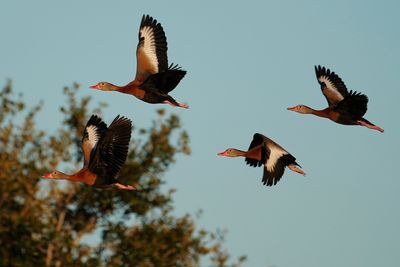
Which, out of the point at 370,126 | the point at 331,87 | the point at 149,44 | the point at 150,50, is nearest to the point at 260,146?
the point at 370,126

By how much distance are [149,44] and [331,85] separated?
148 inches

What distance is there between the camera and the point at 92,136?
18.8 meters

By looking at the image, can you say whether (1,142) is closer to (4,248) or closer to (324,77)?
(4,248)

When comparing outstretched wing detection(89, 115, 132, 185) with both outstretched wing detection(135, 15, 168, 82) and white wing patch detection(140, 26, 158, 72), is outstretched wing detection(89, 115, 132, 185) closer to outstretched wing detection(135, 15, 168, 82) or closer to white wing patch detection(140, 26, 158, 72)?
outstretched wing detection(135, 15, 168, 82)

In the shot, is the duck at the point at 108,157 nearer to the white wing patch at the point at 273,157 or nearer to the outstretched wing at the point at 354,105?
the white wing patch at the point at 273,157

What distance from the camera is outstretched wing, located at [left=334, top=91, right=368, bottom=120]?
1947 centimetres

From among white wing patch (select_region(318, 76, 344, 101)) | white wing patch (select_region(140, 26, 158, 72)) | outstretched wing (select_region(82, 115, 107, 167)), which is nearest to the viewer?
outstretched wing (select_region(82, 115, 107, 167))

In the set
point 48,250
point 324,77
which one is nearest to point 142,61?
point 324,77

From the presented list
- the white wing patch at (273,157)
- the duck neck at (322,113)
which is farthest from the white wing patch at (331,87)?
the white wing patch at (273,157)

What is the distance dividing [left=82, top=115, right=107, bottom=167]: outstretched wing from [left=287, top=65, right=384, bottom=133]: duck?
14.0 ft

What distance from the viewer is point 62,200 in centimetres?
3512

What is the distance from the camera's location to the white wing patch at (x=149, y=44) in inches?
853

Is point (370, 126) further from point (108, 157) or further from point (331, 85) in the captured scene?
point (108, 157)

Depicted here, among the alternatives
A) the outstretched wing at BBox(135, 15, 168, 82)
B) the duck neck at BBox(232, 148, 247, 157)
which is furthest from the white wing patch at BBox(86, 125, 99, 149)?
the duck neck at BBox(232, 148, 247, 157)
